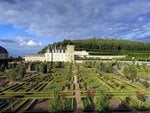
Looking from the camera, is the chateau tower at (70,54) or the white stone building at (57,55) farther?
the chateau tower at (70,54)

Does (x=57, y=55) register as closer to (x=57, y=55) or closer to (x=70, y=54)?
(x=57, y=55)

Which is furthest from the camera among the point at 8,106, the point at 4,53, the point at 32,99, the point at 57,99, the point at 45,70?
the point at 4,53

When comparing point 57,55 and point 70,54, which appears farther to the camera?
point 70,54

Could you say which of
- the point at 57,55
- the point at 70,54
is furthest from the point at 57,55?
the point at 70,54

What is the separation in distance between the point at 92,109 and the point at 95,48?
100494 mm

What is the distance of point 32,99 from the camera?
25.0 meters

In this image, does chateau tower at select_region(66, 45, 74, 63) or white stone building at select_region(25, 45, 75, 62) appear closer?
white stone building at select_region(25, 45, 75, 62)

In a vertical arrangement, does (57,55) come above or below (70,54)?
below

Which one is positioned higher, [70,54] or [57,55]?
[70,54]

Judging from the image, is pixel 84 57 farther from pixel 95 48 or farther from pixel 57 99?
pixel 57 99

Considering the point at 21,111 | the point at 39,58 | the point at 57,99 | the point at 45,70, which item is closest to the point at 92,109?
the point at 57,99

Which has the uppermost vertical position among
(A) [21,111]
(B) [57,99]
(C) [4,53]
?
(C) [4,53]

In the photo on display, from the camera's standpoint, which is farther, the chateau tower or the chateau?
the chateau tower

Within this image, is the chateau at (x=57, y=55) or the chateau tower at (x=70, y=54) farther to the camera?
the chateau tower at (x=70, y=54)
